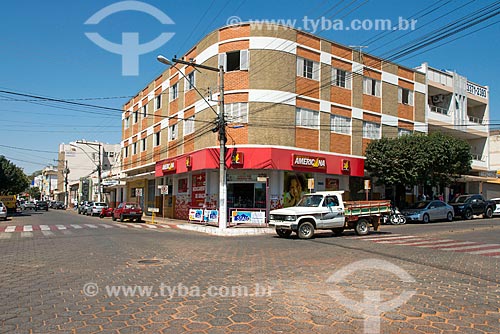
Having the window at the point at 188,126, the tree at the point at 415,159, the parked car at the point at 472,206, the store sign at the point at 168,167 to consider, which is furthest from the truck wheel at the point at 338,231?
the store sign at the point at 168,167

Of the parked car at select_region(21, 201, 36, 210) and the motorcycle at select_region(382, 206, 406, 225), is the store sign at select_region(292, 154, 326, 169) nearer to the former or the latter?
the motorcycle at select_region(382, 206, 406, 225)

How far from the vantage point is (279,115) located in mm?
25656

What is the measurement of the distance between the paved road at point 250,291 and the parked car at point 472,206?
60.8 ft

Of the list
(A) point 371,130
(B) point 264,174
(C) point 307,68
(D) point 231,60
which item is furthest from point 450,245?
(A) point 371,130

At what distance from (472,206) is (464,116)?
12902 millimetres

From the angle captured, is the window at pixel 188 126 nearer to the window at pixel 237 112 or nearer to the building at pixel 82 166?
the window at pixel 237 112

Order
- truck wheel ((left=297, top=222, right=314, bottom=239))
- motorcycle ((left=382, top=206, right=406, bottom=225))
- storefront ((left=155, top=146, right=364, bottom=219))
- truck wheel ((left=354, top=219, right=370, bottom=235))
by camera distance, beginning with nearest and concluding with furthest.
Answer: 1. truck wheel ((left=297, top=222, right=314, bottom=239))
2. truck wheel ((left=354, top=219, right=370, bottom=235))
3. storefront ((left=155, top=146, right=364, bottom=219))
4. motorcycle ((left=382, top=206, right=406, bottom=225))

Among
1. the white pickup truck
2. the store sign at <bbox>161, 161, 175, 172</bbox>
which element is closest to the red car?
the store sign at <bbox>161, 161, 175, 172</bbox>

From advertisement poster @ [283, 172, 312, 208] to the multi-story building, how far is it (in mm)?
67

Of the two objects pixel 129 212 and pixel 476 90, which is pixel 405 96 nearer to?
pixel 476 90

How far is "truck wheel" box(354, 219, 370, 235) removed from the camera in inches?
698

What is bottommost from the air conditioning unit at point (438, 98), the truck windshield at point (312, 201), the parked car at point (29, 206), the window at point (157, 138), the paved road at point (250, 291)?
the parked car at point (29, 206)

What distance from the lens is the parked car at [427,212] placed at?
2620 cm

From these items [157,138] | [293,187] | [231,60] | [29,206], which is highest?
[231,60]
